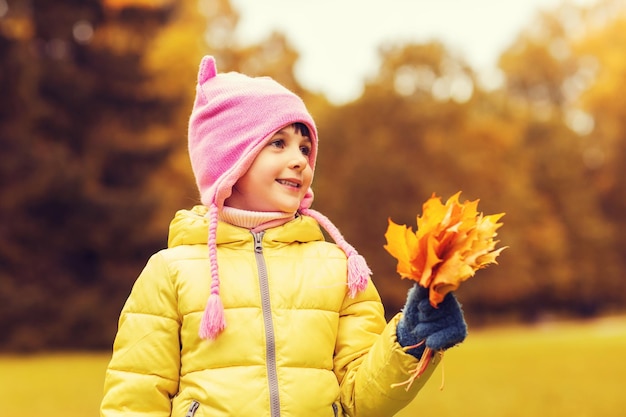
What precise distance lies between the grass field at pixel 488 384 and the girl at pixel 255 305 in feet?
19.7

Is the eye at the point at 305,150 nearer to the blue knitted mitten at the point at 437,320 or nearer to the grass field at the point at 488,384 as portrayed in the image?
the blue knitted mitten at the point at 437,320

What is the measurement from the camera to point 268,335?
2781 millimetres

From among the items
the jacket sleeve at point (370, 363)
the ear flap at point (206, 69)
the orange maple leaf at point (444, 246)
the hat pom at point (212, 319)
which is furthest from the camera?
the ear flap at point (206, 69)

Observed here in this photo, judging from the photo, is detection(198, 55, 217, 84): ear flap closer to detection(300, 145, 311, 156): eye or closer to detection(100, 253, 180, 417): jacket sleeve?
detection(300, 145, 311, 156): eye

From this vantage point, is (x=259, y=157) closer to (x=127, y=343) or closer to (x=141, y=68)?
(x=127, y=343)

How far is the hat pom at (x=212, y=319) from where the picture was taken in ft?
8.92

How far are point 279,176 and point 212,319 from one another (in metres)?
0.54

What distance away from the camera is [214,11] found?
1080 inches

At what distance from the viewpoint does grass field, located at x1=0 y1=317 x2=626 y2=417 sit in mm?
9047

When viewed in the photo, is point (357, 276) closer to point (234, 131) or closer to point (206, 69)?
point (234, 131)

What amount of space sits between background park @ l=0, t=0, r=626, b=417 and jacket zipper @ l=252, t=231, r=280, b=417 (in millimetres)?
3302

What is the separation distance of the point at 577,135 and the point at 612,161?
1755 millimetres

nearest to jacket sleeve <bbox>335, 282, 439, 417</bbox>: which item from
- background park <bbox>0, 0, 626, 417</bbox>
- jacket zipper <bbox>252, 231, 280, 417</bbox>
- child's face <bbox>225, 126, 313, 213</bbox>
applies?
jacket zipper <bbox>252, 231, 280, 417</bbox>

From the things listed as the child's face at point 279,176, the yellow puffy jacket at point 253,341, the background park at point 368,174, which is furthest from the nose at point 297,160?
the background park at point 368,174
